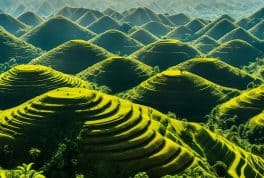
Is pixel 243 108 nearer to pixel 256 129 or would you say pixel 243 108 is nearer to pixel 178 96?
pixel 256 129

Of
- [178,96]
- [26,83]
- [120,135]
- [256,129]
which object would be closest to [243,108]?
[256,129]

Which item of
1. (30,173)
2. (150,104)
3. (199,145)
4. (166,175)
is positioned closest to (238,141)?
(199,145)

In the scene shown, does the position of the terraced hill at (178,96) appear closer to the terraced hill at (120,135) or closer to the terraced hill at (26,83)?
the terraced hill at (26,83)

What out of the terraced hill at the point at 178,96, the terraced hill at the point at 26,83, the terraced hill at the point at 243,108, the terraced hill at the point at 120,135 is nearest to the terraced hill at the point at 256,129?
the terraced hill at the point at 243,108

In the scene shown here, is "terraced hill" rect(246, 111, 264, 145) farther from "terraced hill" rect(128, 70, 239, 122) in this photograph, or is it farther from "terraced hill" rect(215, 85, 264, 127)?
"terraced hill" rect(128, 70, 239, 122)

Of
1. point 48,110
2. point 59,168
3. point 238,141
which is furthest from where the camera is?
point 238,141

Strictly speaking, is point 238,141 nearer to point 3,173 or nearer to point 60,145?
point 60,145

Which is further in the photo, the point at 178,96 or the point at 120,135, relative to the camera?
the point at 178,96
